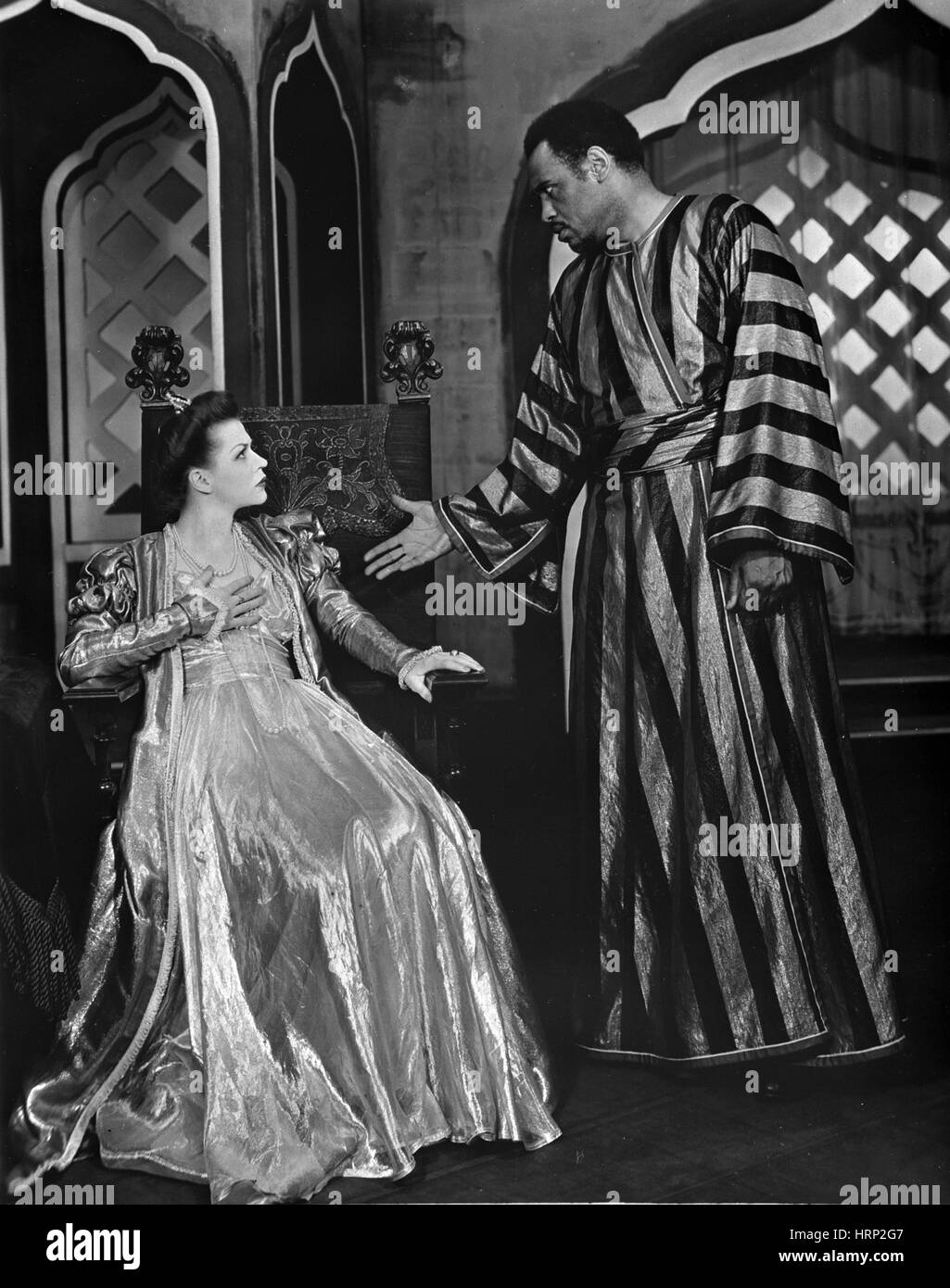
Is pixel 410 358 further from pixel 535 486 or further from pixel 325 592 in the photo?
pixel 325 592

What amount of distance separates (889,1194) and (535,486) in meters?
1.85

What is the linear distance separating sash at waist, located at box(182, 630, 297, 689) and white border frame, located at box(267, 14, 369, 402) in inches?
24.3

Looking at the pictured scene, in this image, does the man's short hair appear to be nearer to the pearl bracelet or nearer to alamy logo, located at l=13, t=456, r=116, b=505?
the pearl bracelet

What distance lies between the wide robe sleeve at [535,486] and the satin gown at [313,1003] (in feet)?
2.02

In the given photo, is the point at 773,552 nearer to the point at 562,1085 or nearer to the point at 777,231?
the point at 777,231

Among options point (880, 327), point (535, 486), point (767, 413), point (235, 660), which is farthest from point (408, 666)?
point (880, 327)

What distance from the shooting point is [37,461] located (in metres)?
2.86

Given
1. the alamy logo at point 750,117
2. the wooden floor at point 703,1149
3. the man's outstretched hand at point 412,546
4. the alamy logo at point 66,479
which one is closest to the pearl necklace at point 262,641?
the man's outstretched hand at point 412,546

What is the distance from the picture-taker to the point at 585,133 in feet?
9.20

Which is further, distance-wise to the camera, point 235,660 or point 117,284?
point 117,284

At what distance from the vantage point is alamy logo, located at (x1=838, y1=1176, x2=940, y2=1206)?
272cm

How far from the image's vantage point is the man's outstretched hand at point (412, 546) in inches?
112

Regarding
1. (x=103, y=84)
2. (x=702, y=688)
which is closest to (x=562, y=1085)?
(x=702, y=688)
